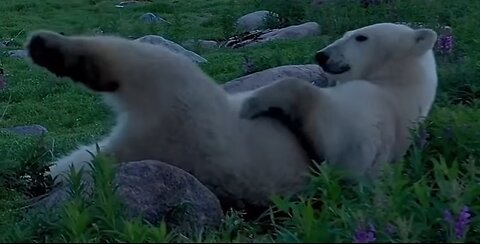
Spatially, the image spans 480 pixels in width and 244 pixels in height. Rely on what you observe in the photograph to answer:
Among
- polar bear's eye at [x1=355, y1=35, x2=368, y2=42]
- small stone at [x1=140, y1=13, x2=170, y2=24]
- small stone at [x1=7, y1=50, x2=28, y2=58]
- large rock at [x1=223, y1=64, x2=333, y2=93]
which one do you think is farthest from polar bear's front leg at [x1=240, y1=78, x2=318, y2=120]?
small stone at [x1=140, y1=13, x2=170, y2=24]

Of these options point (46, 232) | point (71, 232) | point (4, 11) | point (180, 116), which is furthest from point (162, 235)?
point (4, 11)

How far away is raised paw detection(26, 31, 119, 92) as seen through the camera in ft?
14.4

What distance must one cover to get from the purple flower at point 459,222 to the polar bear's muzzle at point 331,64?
1868mm

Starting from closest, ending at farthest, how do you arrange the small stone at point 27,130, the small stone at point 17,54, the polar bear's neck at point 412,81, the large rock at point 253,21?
the polar bear's neck at point 412,81 → the small stone at point 27,130 → the small stone at point 17,54 → the large rock at point 253,21

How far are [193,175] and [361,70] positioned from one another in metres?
1.12

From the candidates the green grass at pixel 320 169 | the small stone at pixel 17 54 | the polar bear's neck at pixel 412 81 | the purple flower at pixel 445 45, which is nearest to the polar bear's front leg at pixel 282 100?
the green grass at pixel 320 169

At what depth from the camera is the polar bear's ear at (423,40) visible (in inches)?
197

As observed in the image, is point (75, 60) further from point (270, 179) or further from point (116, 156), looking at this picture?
point (270, 179)

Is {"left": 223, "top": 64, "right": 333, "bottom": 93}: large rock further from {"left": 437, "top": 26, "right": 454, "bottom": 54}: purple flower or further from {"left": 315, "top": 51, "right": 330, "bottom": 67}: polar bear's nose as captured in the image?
{"left": 315, "top": 51, "right": 330, "bottom": 67}: polar bear's nose

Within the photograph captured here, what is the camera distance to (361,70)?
514cm

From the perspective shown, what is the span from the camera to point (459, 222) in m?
3.25

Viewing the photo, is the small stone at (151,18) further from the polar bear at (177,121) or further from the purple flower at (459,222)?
the purple flower at (459,222)

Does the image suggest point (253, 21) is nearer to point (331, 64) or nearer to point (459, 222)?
point (331, 64)

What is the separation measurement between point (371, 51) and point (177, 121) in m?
1.17
